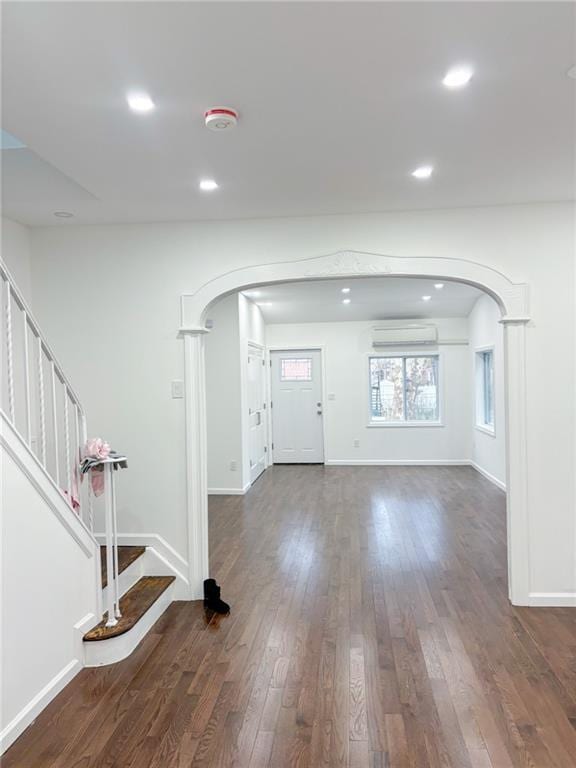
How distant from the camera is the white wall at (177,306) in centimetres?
338

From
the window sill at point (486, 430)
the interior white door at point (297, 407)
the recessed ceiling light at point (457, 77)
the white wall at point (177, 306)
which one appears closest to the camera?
the recessed ceiling light at point (457, 77)

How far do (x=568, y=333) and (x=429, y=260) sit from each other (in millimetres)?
1010

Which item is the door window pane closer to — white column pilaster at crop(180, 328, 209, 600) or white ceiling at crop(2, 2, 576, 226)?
white column pilaster at crop(180, 328, 209, 600)

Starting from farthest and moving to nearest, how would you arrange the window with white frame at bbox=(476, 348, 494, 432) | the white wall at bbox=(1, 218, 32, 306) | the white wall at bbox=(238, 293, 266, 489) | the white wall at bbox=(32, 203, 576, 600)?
the window with white frame at bbox=(476, 348, 494, 432)
the white wall at bbox=(238, 293, 266, 489)
the white wall at bbox=(1, 218, 32, 306)
the white wall at bbox=(32, 203, 576, 600)

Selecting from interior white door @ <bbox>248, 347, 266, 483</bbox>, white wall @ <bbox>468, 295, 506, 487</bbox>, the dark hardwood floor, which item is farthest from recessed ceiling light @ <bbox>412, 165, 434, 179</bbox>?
interior white door @ <bbox>248, 347, 266, 483</bbox>

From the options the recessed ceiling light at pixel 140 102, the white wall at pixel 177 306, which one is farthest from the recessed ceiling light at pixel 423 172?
the recessed ceiling light at pixel 140 102

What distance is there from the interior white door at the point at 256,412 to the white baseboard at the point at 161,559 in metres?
3.64

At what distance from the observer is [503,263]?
11.2ft

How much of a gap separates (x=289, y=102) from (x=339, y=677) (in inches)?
105

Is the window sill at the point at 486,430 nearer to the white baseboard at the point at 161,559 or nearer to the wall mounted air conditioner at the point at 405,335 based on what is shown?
the wall mounted air conditioner at the point at 405,335

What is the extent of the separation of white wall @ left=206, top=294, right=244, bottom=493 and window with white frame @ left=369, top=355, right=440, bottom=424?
287 centimetres

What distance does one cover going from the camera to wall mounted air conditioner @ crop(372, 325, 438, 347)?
8.41m

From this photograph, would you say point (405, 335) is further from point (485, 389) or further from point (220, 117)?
point (220, 117)

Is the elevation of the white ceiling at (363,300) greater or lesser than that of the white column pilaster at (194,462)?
greater
